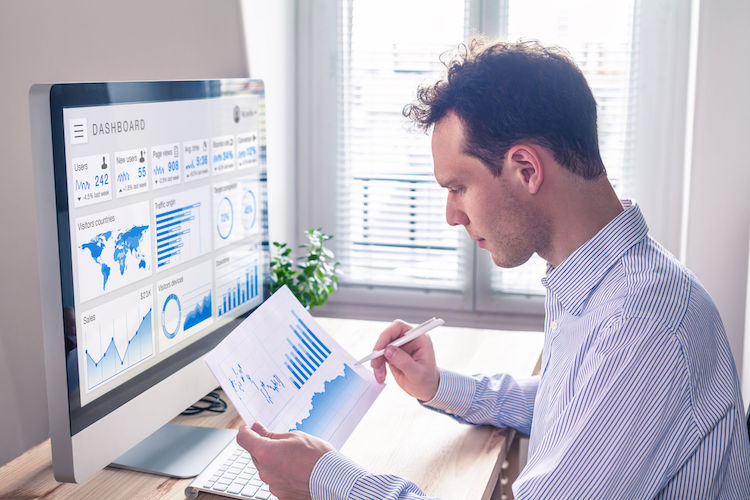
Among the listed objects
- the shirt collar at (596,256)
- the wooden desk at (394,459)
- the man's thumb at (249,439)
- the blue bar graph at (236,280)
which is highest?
the shirt collar at (596,256)

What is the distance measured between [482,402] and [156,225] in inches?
25.6

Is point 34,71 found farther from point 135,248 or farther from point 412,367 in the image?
point 412,367

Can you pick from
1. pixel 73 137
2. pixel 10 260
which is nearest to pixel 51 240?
pixel 73 137

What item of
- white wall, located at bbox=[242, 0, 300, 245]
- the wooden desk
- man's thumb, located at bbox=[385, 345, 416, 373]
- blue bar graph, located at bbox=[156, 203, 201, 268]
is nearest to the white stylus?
man's thumb, located at bbox=[385, 345, 416, 373]

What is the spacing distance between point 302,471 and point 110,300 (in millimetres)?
372

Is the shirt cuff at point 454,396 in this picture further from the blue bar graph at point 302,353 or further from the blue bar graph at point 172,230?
the blue bar graph at point 172,230

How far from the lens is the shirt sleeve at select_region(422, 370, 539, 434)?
54.1 inches

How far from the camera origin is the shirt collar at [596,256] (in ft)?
3.45

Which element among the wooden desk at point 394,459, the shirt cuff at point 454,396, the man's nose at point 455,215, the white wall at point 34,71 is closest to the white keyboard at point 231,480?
the wooden desk at point 394,459

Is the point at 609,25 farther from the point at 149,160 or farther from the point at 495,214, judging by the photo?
the point at 149,160

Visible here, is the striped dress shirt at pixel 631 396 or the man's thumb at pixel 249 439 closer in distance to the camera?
the striped dress shirt at pixel 631 396

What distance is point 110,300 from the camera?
3.65 ft

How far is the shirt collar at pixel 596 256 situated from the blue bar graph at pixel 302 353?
455mm

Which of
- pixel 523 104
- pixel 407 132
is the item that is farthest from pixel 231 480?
pixel 407 132
